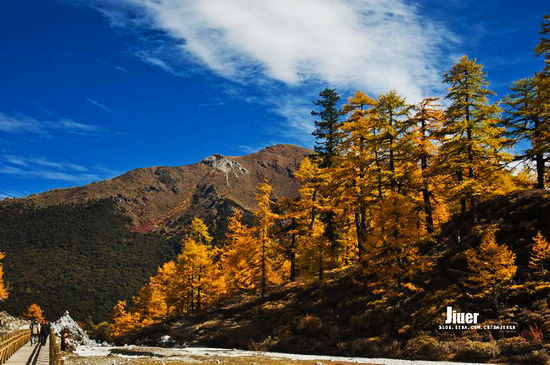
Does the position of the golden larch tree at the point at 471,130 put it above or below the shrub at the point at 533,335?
above

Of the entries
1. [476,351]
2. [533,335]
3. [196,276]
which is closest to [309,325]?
[476,351]

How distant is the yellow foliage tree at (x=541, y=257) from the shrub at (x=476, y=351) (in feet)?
19.6

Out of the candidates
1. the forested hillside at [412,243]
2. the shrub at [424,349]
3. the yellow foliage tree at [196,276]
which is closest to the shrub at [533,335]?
the forested hillside at [412,243]

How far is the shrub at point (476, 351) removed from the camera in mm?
19438

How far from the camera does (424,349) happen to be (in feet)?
72.4

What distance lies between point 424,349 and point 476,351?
301 centimetres

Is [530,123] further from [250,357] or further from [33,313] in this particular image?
[33,313]

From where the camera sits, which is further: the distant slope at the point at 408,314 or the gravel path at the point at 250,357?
the distant slope at the point at 408,314

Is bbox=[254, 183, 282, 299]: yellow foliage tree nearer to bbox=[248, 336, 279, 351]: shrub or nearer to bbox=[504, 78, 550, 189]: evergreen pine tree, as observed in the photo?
bbox=[248, 336, 279, 351]: shrub

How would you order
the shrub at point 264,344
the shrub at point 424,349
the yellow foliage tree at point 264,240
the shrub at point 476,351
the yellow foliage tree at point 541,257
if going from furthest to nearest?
1. the yellow foliage tree at point 264,240
2. the shrub at point 264,344
3. the yellow foliage tree at point 541,257
4. the shrub at point 424,349
5. the shrub at point 476,351

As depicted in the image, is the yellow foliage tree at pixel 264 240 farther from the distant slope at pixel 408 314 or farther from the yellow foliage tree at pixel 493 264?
the yellow foliage tree at pixel 493 264

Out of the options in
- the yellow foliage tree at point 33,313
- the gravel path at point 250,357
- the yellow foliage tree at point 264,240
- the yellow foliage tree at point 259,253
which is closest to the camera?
the gravel path at point 250,357

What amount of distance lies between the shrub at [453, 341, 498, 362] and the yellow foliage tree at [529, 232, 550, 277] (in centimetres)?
599

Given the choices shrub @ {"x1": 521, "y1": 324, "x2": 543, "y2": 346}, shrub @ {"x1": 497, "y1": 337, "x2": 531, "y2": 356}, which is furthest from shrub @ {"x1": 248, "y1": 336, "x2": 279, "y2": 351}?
shrub @ {"x1": 521, "y1": 324, "x2": 543, "y2": 346}
